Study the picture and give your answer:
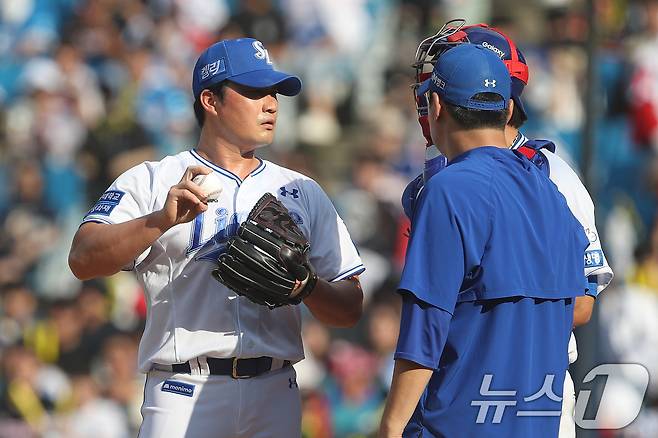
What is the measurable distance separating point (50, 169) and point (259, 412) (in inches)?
310

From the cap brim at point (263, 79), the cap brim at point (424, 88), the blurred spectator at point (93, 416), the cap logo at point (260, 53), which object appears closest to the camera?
the cap brim at point (424, 88)

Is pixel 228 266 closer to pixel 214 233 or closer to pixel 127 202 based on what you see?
pixel 214 233

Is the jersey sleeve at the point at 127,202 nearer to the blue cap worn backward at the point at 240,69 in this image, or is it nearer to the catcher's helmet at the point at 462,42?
the blue cap worn backward at the point at 240,69

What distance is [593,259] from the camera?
4078 millimetres

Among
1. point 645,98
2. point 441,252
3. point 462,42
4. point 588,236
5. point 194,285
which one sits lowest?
point 645,98

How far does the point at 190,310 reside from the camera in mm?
4316

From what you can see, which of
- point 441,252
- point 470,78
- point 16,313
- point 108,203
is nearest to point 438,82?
point 470,78

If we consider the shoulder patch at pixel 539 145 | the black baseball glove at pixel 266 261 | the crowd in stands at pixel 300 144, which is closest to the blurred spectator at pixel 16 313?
the crowd in stands at pixel 300 144

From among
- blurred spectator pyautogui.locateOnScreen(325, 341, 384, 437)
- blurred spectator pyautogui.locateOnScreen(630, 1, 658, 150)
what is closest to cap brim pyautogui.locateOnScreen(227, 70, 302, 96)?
blurred spectator pyautogui.locateOnScreen(325, 341, 384, 437)

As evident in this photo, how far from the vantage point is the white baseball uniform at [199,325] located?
4.27 m

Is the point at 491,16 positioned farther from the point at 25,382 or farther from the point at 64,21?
the point at 25,382

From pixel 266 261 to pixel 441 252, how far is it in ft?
2.75

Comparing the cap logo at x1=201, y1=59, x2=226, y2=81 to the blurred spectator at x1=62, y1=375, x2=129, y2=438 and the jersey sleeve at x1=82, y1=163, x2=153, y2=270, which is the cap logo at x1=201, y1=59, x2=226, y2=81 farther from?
the blurred spectator at x1=62, y1=375, x2=129, y2=438

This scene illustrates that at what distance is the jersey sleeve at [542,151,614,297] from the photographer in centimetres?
407
